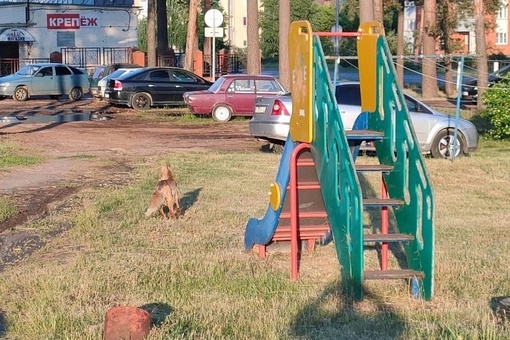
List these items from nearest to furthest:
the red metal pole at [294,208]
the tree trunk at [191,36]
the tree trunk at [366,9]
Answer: the red metal pole at [294,208], the tree trunk at [366,9], the tree trunk at [191,36]

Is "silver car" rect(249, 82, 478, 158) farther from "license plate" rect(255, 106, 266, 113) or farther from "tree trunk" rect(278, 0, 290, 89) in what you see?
"tree trunk" rect(278, 0, 290, 89)

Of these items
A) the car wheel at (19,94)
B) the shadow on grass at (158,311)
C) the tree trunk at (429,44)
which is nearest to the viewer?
the shadow on grass at (158,311)

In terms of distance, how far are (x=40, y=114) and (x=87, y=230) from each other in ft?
73.0

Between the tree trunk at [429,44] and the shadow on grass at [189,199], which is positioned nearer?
the shadow on grass at [189,199]

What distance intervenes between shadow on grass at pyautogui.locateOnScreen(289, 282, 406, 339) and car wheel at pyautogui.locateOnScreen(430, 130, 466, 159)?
11634mm

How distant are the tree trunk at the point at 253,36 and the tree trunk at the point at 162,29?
13.6m

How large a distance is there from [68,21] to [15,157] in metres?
39.6

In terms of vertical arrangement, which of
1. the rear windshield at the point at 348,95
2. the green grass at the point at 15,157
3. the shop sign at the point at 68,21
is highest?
the shop sign at the point at 68,21

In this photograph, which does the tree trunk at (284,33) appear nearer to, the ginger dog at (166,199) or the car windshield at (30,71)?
the car windshield at (30,71)

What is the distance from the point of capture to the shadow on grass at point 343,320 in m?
Answer: 6.77

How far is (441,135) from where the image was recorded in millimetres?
19312

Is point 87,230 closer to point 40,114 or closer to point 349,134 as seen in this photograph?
point 349,134

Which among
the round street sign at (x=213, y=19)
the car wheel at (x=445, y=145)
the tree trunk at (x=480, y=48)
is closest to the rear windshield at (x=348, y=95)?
the car wheel at (x=445, y=145)

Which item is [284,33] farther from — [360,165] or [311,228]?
[360,165]
